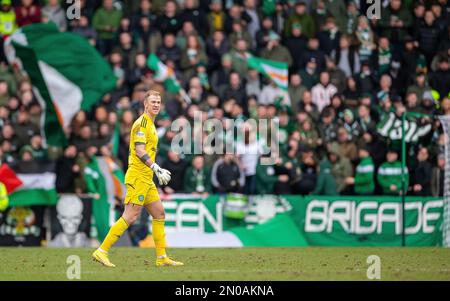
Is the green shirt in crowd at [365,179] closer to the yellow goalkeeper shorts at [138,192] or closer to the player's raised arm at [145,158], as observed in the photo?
the yellow goalkeeper shorts at [138,192]

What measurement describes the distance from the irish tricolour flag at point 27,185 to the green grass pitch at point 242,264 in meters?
2.11

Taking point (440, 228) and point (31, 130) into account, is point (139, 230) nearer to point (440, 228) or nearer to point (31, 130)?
point (31, 130)

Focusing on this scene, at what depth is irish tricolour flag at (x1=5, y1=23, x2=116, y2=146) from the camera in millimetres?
24531

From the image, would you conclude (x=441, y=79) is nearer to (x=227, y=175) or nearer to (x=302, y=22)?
(x=302, y=22)

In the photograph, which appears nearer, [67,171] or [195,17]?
[67,171]

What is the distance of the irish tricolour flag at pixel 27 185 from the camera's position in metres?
22.3

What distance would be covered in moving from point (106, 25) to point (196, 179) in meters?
5.17

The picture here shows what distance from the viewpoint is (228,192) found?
2289cm

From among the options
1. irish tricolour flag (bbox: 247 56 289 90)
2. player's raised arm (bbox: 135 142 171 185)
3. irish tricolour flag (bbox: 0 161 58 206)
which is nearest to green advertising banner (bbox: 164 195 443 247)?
irish tricolour flag (bbox: 0 161 58 206)

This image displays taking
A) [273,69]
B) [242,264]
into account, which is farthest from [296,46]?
[242,264]

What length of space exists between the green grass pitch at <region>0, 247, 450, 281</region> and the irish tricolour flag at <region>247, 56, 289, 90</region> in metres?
6.18

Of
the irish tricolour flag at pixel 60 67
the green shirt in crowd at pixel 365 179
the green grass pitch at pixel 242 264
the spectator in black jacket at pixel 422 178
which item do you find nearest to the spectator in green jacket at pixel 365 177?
the green shirt in crowd at pixel 365 179

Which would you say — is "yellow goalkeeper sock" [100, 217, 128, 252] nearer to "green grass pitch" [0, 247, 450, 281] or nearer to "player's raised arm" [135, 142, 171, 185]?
"green grass pitch" [0, 247, 450, 281]

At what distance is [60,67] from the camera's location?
24969 millimetres
